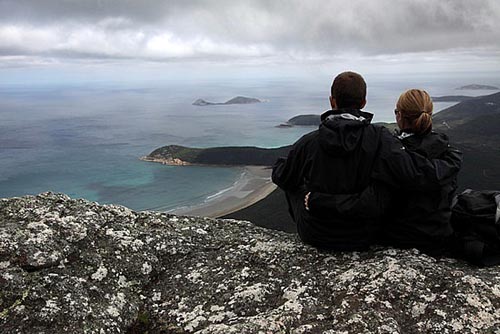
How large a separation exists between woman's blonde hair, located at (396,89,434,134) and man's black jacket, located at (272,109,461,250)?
1.40 ft

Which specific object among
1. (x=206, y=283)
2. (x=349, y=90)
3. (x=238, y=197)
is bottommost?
(x=238, y=197)

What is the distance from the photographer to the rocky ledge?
163 inches

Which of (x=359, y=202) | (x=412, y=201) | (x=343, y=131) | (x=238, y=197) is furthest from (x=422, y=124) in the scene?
(x=238, y=197)

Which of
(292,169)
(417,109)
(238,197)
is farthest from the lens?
(238,197)

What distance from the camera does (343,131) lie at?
512cm

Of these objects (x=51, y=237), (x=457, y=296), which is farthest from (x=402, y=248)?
(x=51, y=237)

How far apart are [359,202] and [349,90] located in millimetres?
1432

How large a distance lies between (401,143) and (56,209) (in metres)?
5.01

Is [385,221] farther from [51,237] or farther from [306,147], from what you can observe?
[51,237]

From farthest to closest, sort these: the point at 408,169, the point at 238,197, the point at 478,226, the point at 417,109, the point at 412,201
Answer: the point at 238,197
the point at 478,226
the point at 412,201
the point at 417,109
the point at 408,169

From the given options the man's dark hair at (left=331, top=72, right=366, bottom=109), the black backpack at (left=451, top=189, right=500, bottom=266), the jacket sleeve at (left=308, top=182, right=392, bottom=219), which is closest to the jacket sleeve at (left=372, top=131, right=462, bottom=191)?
the jacket sleeve at (left=308, top=182, right=392, bottom=219)

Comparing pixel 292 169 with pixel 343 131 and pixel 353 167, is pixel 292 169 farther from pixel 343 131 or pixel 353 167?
pixel 343 131

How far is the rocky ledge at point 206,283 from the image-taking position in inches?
163

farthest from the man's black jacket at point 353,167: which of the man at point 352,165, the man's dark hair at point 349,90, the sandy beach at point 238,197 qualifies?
the sandy beach at point 238,197
